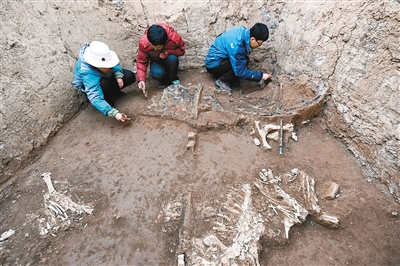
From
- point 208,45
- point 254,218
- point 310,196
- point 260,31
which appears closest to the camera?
point 254,218

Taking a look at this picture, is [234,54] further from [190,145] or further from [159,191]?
[159,191]

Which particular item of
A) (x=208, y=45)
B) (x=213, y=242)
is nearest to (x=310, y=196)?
(x=213, y=242)

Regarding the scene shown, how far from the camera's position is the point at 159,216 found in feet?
6.73

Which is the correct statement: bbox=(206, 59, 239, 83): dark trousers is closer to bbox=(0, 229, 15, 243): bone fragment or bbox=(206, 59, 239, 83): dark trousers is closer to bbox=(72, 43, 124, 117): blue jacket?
bbox=(72, 43, 124, 117): blue jacket

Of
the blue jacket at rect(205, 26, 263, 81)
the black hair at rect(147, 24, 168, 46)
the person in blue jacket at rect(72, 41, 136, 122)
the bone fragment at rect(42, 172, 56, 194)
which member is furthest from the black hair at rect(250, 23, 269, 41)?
the bone fragment at rect(42, 172, 56, 194)

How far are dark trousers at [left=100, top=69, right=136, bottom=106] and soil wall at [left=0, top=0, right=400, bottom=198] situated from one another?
0.41 meters

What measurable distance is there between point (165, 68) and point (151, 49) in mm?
326

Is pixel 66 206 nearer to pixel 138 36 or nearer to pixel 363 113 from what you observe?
pixel 138 36

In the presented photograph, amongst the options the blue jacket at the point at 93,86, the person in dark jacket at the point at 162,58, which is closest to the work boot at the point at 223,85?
the person in dark jacket at the point at 162,58

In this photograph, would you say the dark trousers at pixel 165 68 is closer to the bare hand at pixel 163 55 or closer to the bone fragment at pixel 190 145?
the bare hand at pixel 163 55

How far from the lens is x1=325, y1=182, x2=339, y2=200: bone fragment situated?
2.11m

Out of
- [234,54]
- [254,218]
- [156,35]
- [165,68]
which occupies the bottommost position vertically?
[254,218]

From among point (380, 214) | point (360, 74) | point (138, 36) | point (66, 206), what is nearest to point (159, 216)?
point (66, 206)

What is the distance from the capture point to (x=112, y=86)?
3033mm
